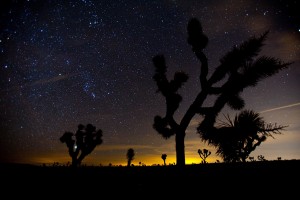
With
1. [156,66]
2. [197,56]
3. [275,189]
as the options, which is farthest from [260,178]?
[156,66]

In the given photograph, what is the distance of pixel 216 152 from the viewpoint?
333 inches

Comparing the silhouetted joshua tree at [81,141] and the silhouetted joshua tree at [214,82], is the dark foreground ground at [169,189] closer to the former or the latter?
the silhouetted joshua tree at [214,82]

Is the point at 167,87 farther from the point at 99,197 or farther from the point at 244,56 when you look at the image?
the point at 99,197

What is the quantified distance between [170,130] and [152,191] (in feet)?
18.7

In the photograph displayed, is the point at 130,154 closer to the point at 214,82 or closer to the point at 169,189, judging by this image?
the point at 214,82

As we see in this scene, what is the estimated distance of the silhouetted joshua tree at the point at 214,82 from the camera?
7.88 m

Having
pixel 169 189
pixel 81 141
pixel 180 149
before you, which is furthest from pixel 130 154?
pixel 169 189

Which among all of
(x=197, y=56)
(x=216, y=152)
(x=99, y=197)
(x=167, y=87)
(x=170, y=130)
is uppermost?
(x=197, y=56)

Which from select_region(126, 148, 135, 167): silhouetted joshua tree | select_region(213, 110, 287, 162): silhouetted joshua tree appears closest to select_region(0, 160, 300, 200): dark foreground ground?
select_region(213, 110, 287, 162): silhouetted joshua tree

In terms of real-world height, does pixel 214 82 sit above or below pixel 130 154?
above

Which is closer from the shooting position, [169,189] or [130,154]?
[169,189]

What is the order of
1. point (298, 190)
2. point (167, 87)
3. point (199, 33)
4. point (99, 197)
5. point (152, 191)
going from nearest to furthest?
point (298, 190) < point (99, 197) < point (152, 191) < point (199, 33) < point (167, 87)

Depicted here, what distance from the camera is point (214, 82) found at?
886 cm

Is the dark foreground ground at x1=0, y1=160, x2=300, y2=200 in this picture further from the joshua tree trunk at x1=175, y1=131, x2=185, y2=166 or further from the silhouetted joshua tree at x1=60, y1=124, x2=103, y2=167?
the silhouetted joshua tree at x1=60, y1=124, x2=103, y2=167
